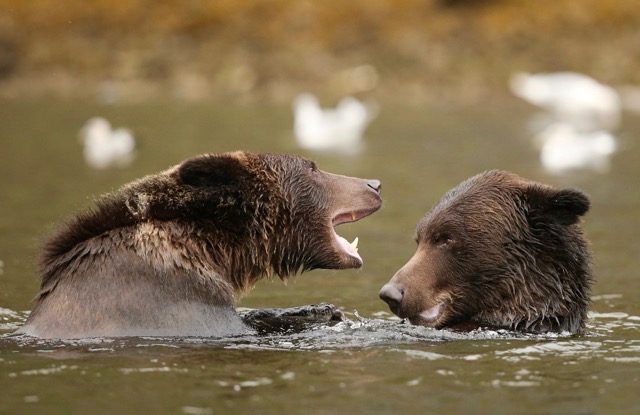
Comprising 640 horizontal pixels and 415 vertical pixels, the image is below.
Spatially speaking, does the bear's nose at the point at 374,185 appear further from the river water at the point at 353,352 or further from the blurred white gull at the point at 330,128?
the blurred white gull at the point at 330,128

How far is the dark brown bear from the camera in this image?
29.1 feet

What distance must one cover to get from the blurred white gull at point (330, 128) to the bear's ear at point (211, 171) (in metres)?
15.2

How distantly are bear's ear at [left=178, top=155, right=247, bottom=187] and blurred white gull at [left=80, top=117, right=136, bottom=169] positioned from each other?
1321 centimetres

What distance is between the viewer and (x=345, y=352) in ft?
26.8

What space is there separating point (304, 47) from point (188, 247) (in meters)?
29.8

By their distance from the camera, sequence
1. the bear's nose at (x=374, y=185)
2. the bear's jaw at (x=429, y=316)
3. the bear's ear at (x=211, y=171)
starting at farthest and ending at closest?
the bear's nose at (x=374, y=185) < the bear's jaw at (x=429, y=316) < the bear's ear at (x=211, y=171)

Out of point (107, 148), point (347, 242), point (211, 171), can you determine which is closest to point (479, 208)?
point (347, 242)

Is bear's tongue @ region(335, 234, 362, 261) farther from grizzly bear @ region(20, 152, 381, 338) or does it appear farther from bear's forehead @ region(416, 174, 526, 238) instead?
bear's forehead @ region(416, 174, 526, 238)

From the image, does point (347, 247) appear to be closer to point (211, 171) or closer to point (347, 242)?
point (347, 242)

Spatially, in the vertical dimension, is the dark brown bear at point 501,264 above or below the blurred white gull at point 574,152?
below

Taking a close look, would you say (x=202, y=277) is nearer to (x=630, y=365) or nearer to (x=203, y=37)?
(x=630, y=365)

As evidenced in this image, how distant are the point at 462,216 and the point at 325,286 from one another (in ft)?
11.8

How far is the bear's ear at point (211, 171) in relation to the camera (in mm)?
8680

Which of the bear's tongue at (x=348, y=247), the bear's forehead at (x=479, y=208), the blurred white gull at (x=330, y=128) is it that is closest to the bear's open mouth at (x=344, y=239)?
the bear's tongue at (x=348, y=247)
